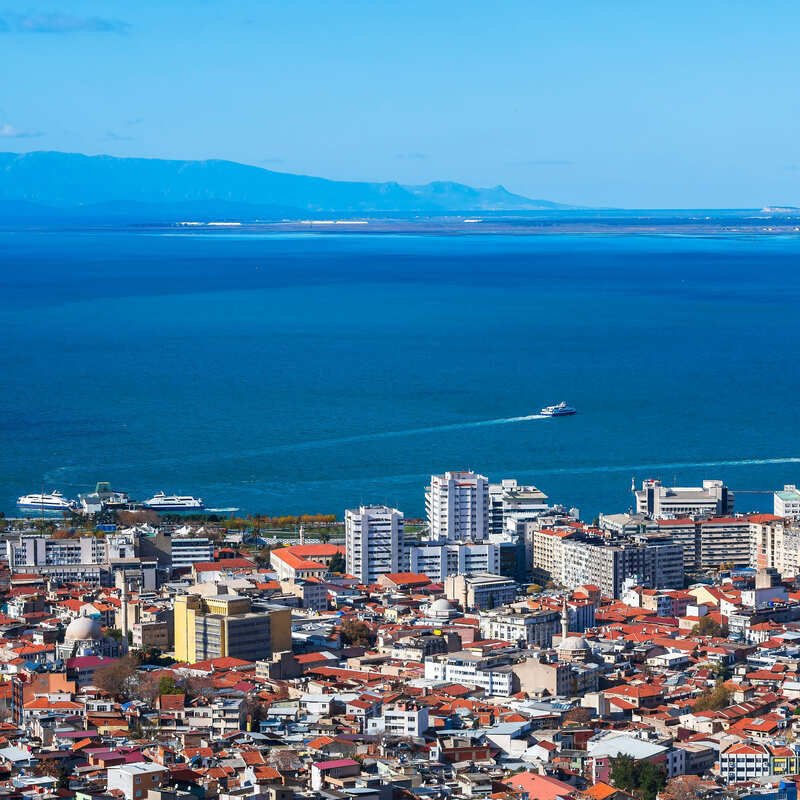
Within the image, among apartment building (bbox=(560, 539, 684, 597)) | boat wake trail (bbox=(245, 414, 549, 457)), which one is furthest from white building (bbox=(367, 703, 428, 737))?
boat wake trail (bbox=(245, 414, 549, 457))

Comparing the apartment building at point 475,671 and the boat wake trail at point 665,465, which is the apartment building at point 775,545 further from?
the apartment building at point 475,671

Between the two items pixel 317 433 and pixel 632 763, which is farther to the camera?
pixel 317 433

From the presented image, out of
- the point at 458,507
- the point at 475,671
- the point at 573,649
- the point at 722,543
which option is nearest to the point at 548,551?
the point at 458,507

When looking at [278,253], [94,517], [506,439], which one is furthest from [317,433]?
[278,253]

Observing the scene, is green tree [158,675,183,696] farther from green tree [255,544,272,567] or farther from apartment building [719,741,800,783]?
green tree [255,544,272,567]

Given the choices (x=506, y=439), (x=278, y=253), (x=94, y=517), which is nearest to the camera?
(x=94, y=517)

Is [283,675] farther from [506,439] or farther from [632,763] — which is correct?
[506,439]

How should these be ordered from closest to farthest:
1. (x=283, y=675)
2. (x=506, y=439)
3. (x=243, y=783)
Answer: (x=243, y=783) < (x=283, y=675) < (x=506, y=439)

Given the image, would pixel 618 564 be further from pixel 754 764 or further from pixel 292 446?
pixel 292 446
